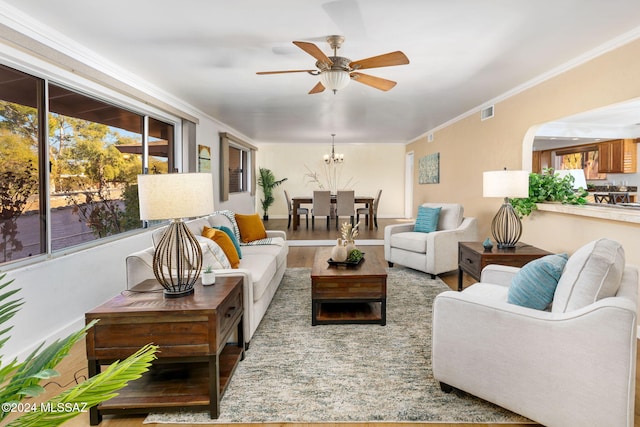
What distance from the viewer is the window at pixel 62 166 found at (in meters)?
2.52

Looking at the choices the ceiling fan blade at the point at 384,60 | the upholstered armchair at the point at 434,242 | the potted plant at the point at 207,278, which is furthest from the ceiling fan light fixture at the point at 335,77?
the upholstered armchair at the point at 434,242

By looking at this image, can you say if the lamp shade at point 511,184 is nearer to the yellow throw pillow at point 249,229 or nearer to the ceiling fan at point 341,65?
the ceiling fan at point 341,65

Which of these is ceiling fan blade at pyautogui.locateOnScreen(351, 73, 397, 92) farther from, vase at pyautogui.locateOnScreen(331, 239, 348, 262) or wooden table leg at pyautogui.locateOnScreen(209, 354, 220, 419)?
wooden table leg at pyautogui.locateOnScreen(209, 354, 220, 419)

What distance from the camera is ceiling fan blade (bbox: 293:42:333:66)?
2250 mm

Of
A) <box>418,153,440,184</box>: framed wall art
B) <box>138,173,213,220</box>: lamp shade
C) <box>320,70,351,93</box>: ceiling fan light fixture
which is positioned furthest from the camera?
<box>418,153,440,184</box>: framed wall art

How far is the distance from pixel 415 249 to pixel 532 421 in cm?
272

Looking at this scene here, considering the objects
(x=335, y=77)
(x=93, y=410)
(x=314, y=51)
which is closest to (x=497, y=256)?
(x=335, y=77)

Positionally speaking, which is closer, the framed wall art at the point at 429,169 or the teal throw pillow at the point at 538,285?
the teal throw pillow at the point at 538,285

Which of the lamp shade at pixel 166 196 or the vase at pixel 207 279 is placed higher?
the lamp shade at pixel 166 196

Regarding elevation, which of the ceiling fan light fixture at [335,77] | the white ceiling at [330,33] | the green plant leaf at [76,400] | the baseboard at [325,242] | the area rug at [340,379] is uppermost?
the white ceiling at [330,33]

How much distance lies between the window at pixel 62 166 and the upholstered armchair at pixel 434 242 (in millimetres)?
3171

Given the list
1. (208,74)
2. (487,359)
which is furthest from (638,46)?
(208,74)

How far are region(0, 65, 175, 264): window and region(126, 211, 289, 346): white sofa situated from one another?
86 centimetres

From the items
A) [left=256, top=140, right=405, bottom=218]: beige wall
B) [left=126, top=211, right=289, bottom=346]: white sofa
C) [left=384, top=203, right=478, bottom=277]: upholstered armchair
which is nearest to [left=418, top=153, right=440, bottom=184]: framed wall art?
[left=256, top=140, right=405, bottom=218]: beige wall
